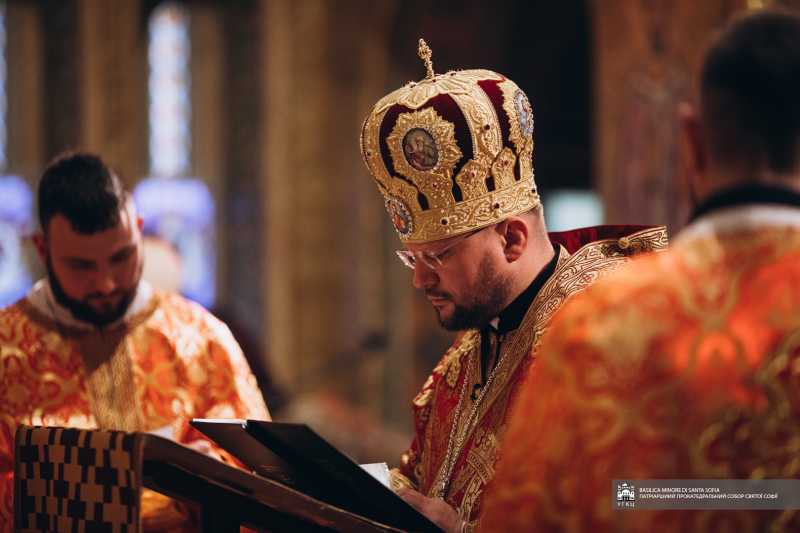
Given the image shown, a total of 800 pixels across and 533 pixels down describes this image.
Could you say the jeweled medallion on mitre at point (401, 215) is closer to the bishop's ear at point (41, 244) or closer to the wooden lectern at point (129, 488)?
the wooden lectern at point (129, 488)

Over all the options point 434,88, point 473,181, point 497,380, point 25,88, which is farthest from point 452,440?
point 25,88

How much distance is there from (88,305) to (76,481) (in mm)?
1086

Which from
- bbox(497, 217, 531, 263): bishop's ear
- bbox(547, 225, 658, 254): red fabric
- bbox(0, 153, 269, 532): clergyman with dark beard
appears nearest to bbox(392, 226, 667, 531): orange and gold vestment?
bbox(547, 225, 658, 254): red fabric

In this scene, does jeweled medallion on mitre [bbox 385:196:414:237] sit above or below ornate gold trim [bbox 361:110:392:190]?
below

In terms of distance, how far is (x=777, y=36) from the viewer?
1078mm

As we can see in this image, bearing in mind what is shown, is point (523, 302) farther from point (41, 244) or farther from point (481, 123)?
point (41, 244)

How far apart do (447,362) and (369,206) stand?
275 inches

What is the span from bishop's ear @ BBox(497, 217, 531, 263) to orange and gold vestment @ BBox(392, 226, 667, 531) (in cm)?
11

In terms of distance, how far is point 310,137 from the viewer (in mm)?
9117

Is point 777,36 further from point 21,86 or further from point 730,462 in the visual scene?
point 21,86

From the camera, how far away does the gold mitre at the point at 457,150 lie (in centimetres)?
220

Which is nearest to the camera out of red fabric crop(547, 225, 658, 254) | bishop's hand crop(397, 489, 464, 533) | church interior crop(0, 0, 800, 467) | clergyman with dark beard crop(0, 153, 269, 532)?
bishop's hand crop(397, 489, 464, 533)

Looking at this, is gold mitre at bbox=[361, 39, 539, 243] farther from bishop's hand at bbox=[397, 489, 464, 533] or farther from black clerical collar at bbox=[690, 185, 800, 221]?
black clerical collar at bbox=[690, 185, 800, 221]

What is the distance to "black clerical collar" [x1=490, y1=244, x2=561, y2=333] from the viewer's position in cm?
220
